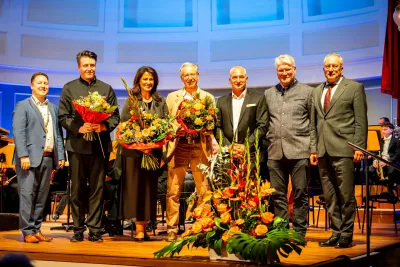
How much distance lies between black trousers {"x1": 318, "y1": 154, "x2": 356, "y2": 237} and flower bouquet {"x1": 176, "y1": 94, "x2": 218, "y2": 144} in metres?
1.01

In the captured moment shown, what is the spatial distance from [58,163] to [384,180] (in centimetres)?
479

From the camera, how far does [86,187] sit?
5250 millimetres

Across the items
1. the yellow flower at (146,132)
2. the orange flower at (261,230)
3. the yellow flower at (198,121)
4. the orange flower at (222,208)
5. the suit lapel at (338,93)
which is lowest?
the orange flower at (261,230)

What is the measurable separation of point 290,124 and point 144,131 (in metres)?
1.25

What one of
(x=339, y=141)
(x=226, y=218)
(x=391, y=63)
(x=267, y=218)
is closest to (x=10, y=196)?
(x=339, y=141)

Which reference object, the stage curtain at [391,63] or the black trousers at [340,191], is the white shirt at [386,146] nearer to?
the stage curtain at [391,63]

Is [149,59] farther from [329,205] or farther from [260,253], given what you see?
[260,253]

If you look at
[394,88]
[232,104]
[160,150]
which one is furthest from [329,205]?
[394,88]

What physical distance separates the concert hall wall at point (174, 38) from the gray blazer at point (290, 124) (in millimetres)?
5480

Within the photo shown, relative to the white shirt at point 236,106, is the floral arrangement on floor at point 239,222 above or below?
below

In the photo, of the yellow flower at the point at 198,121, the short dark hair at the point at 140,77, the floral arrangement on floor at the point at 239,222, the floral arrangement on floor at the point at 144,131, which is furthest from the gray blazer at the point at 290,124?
the floral arrangement on floor at the point at 239,222

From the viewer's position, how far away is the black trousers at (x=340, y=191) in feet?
15.8

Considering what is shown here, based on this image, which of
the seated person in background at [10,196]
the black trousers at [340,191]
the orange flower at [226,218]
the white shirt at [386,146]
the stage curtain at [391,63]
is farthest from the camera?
the stage curtain at [391,63]

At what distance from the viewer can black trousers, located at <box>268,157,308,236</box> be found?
5.03m
